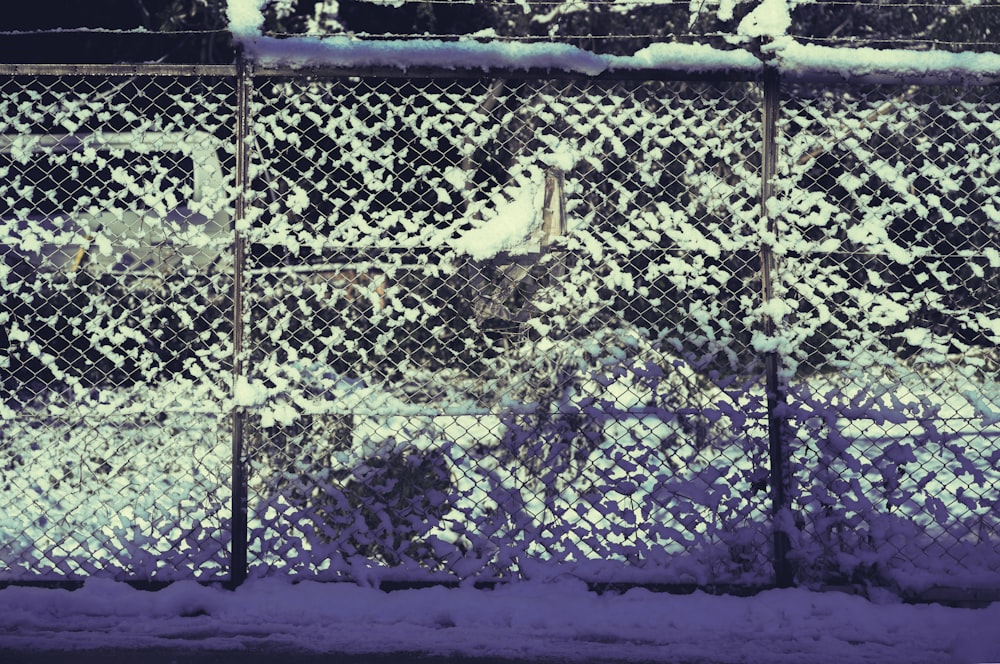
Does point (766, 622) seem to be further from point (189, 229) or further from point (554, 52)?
point (189, 229)

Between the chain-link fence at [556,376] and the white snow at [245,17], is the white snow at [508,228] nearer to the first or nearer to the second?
the chain-link fence at [556,376]

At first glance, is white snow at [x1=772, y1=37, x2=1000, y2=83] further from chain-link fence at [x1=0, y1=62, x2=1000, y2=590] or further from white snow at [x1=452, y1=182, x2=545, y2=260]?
white snow at [x1=452, y1=182, x2=545, y2=260]

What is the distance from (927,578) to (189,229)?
3.38 m

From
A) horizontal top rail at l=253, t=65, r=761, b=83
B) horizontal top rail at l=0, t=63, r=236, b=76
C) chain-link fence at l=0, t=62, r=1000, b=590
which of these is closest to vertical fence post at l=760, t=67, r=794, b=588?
chain-link fence at l=0, t=62, r=1000, b=590

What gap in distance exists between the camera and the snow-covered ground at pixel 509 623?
290 cm

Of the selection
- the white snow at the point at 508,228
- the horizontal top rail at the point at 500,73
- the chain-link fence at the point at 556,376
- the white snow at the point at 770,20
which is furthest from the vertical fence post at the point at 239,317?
the white snow at the point at 770,20

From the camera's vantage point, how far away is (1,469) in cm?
389

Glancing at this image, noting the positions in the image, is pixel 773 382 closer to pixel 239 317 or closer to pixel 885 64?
pixel 885 64

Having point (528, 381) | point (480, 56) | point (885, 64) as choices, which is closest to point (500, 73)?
point (480, 56)

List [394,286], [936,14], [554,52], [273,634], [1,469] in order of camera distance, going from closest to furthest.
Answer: [273,634] < [554,52] < [394,286] < [1,469] < [936,14]

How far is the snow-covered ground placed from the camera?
2904mm

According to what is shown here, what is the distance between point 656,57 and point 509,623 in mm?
2301


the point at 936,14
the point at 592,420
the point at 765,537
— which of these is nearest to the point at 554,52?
the point at 592,420

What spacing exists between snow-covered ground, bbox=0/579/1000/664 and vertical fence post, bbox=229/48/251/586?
0.61ft
